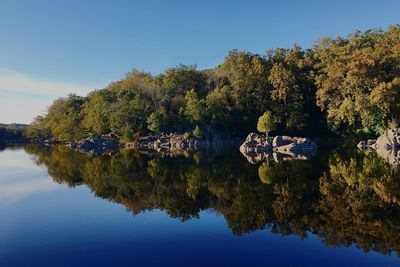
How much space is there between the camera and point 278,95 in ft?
202

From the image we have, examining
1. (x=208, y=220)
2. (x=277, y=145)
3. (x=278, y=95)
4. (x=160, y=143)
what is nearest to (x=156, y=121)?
Answer: (x=160, y=143)

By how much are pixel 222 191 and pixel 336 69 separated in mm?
41206

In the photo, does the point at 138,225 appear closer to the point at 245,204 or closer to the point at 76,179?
the point at 245,204

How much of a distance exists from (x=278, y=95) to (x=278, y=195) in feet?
154

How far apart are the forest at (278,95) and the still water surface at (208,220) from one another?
29950mm

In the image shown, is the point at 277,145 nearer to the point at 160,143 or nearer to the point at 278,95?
the point at 278,95

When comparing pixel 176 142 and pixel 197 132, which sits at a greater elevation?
pixel 197 132

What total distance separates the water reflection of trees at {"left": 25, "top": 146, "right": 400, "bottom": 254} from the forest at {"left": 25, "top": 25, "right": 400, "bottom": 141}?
25.5 metres

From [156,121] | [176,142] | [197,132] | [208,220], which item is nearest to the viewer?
[208,220]

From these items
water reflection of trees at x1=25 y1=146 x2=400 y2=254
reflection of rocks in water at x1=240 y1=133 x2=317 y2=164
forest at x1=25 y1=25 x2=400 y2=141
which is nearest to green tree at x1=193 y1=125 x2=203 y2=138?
forest at x1=25 y1=25 x2=400 y2=141

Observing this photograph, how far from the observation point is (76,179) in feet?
81.6

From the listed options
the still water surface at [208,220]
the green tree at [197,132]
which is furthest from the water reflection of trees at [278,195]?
the green tree at [197,132]

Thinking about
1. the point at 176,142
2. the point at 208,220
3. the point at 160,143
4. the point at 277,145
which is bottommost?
the point at 208,220

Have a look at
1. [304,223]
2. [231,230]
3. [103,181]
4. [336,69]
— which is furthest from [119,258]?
[336,69]
